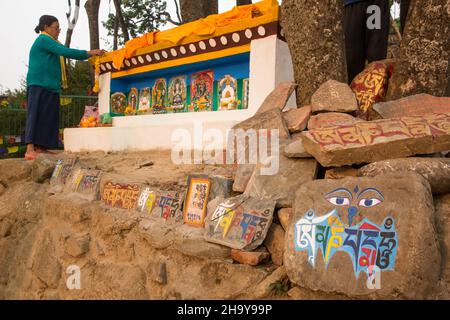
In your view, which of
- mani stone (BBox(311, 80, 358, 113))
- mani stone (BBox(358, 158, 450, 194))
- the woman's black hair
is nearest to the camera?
mani stone (BBox(358, 158, 450, 194))

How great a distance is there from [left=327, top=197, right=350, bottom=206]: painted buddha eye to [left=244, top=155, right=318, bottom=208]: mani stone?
325mm

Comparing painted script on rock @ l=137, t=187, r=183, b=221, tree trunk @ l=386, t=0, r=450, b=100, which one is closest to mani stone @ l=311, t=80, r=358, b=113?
tree trunk @ l=386, t=0, r=450, b=100

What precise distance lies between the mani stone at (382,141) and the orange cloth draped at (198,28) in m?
2.75

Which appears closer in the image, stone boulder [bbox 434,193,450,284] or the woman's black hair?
stone boulder [bbox 434,193,450,284]

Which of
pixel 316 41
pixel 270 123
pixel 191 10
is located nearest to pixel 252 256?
pixel 270 123

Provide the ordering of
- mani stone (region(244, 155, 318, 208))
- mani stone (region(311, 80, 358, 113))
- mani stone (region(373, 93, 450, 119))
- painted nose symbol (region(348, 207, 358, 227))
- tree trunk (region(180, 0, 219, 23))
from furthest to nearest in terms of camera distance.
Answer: tree trunk (region(180, 0, 219, 23)), mani stone (region(311, 80, 358, 113)), mani stone (region(373, 93, 450, 119)), mani stone (region(244, 155, 318, 208)), painted nose symbol (region(348, 207, 358, 227))

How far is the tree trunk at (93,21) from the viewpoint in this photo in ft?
34.5

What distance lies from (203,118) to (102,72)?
96.2 inches

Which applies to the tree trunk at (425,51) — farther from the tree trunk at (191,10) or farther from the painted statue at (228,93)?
the tree trunk at (191,10)

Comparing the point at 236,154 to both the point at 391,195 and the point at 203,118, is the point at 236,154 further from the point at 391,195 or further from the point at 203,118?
the point at 203,118

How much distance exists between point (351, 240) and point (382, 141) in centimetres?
65

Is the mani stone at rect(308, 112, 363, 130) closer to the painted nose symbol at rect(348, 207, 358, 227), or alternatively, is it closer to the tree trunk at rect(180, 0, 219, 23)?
the painted nose symbol at rect(348, 207, 358, 227)

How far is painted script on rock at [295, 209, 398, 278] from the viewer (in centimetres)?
166

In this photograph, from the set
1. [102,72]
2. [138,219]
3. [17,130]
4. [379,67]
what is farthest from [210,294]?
[17,130]
